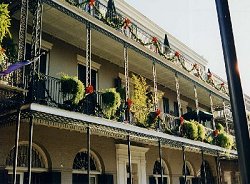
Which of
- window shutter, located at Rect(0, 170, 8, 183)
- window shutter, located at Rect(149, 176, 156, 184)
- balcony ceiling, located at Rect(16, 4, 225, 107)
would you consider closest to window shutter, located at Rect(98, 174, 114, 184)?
window shutter, located at Rect(149, 176, 156, 184)

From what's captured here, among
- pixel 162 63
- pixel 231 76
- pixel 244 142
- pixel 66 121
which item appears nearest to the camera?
pixel 244 142

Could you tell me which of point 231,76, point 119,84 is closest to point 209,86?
point 119,84

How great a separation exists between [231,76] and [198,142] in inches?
476

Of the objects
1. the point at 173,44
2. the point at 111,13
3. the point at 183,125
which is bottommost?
the point at 183,125

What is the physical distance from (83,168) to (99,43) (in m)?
4.63

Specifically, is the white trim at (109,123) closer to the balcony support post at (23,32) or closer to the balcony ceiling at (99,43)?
the balcony support post at (23,32)

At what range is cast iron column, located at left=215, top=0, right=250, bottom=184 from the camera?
9.53ft

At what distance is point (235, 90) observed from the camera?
3113 mm

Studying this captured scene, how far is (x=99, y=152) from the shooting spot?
1274 cm

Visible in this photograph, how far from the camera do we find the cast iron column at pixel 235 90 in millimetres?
2904

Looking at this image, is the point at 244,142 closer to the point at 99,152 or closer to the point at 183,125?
the point at 99,152

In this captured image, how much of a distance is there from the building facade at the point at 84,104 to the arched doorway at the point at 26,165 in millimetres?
29

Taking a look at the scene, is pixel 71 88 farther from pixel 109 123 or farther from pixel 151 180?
pixel 151 180

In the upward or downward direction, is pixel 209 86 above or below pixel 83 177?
above
